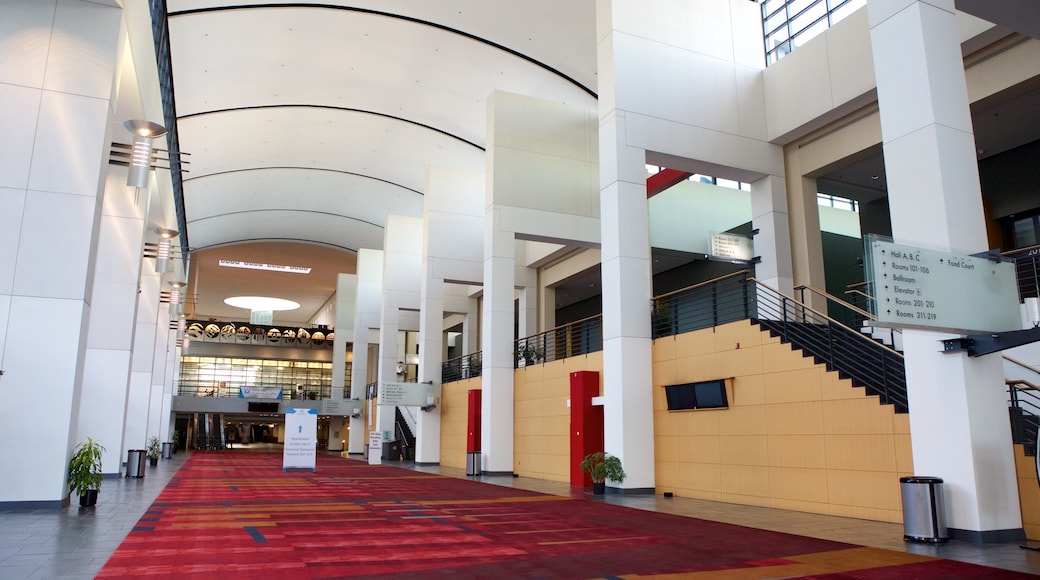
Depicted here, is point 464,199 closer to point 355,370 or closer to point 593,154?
point 593,154

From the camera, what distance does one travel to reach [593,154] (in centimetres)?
2125

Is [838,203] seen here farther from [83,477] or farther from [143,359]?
[143,359]

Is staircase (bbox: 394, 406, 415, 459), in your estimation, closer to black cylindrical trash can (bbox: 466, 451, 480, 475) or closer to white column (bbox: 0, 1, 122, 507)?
black cylindrical trash can (bbox: 466, 451, 480, 475)

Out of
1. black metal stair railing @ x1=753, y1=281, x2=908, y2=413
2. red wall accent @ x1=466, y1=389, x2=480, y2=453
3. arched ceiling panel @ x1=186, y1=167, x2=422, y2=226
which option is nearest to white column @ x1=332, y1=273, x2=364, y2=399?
arched ceiling panel @ x1=186, y1=167, x2=422, y2=226

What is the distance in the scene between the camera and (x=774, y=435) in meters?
11.4

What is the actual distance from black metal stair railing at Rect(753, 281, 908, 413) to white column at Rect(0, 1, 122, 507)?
1050 cm

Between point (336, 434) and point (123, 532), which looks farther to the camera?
point (336, 434)

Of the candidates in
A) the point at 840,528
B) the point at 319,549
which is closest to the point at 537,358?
the point at 840,528

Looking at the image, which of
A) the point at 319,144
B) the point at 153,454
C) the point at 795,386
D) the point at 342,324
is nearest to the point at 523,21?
the point at 795,386

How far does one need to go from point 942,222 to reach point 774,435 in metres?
4.89

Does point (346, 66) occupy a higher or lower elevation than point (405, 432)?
higher

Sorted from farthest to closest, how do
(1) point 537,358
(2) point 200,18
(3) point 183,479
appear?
(1) point 537,358 → (2) point 200,18 → (3) point 183,479

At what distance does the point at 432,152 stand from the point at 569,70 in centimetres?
871

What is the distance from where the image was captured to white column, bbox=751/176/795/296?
15.3 meters
